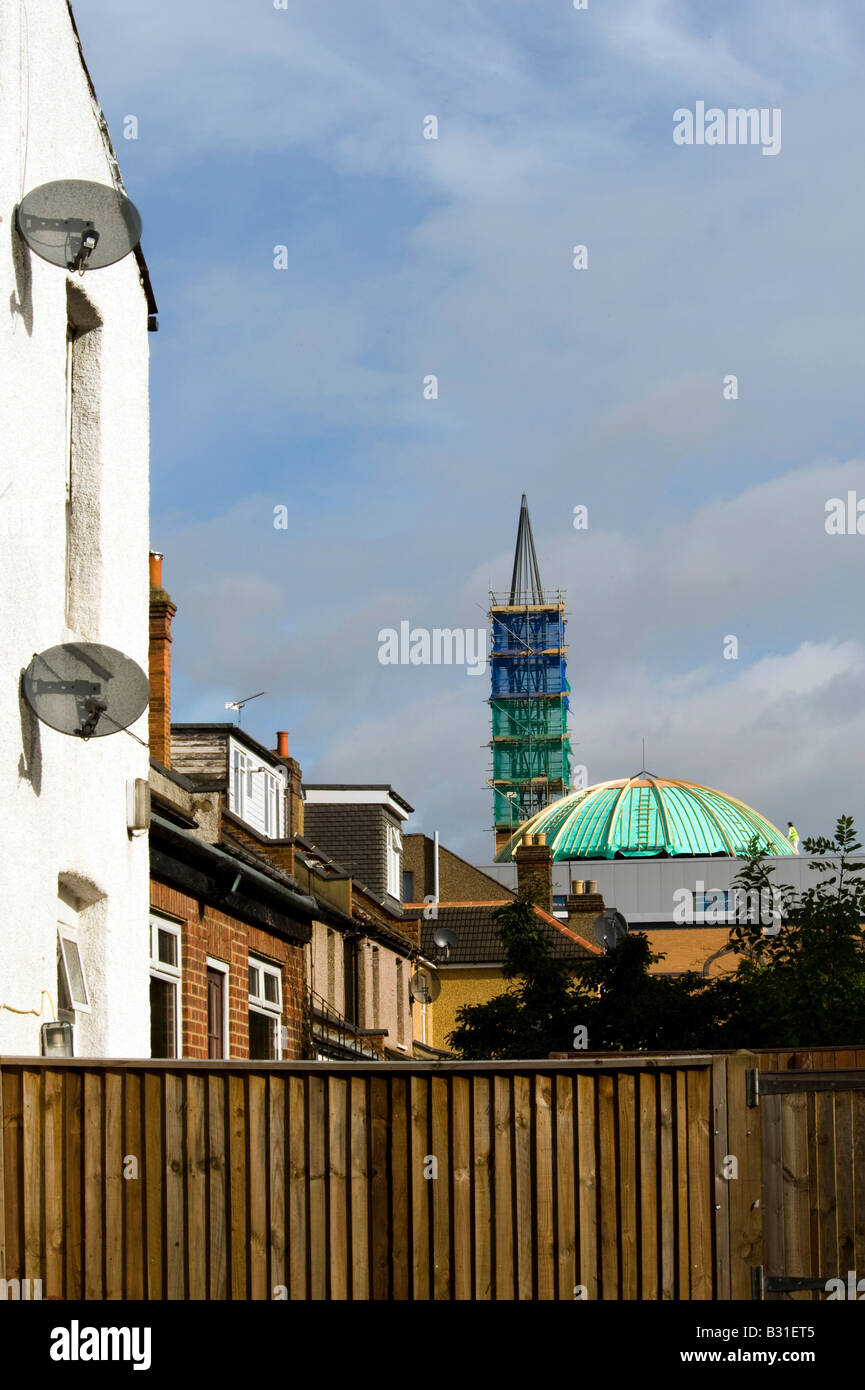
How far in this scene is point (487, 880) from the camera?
58656 millimetres

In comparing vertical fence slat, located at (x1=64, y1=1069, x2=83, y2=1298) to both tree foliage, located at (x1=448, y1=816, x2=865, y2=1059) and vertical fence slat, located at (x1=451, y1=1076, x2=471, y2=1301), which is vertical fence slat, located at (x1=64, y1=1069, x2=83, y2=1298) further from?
tree foliage, located at (x1=448, y1=816, x2=865, y2=1059)

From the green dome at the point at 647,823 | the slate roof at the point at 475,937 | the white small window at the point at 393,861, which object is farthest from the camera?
the green dome at the point at 647,823

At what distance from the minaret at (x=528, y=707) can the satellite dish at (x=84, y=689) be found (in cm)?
16368

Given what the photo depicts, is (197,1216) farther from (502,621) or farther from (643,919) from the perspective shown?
(502,621)

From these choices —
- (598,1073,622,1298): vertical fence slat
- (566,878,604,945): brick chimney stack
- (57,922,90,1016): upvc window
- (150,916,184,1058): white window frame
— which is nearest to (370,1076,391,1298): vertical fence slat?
(598,1073,622,1298): vertical fence slat

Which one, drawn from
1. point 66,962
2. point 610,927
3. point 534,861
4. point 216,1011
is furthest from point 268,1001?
point 534,861

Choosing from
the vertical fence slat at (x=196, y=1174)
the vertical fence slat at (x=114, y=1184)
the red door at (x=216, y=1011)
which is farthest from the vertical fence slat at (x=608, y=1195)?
the red door at (x=216, y=1011)

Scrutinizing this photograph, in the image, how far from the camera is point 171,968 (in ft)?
45.2

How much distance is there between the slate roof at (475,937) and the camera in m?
46.6

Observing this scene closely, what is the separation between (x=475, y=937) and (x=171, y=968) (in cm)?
3450

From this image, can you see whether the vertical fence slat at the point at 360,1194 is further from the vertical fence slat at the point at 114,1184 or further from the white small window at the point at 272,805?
the white small window at the point at 272,805

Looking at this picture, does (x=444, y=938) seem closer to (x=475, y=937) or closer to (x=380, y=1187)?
(x=475, y=937)

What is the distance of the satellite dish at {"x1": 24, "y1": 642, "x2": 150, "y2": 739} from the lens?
8.91 metres

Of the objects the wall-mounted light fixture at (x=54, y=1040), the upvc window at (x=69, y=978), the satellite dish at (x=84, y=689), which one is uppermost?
the satellite dish at (x=84, y=689)
